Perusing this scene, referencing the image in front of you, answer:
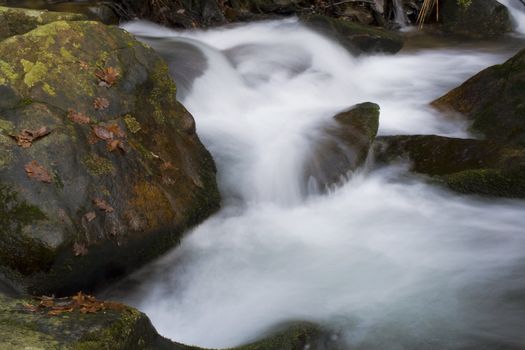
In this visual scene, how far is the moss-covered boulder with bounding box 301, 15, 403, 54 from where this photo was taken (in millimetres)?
11156

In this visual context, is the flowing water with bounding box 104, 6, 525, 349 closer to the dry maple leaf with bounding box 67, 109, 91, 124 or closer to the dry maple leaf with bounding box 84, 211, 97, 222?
the dry maple leaf with bounding box 84, 211, 97, 222

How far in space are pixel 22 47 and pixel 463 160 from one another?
4817 millimetres

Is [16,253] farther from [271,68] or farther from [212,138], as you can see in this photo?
[271,68]

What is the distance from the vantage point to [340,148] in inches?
252

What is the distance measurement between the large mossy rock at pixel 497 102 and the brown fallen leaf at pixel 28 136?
4953 mm

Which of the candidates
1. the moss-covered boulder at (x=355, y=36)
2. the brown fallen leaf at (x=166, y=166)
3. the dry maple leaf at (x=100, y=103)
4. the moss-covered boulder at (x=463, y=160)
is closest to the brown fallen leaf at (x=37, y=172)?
the dry maple leaf at (x=100, y=103)

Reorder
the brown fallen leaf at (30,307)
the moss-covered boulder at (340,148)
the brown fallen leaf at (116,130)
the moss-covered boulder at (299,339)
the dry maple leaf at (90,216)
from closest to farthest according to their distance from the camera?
1. the brown fallen leaf at (30,307)
2. the moss-covered boulder at (299,339)
3. the dry maple leaf at (90,216)
4. the brown fallen leaf at (116,130)
5. the moss-covered boulder at (340,148)

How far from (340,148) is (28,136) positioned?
11.4ft

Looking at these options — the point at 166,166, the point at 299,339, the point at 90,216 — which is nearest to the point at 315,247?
the point at 166,166

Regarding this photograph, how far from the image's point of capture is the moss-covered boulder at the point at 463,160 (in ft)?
19.1

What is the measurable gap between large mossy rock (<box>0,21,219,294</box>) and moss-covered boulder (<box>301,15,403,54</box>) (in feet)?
20.1

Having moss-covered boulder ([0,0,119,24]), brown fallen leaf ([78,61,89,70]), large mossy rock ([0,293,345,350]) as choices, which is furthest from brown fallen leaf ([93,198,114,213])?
moss-covered boulder ([0,0,119,24])

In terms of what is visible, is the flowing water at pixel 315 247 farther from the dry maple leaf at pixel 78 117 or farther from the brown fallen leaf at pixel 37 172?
the dry maple leaf at pixel 78 117

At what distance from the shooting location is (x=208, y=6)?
11.7 metres
